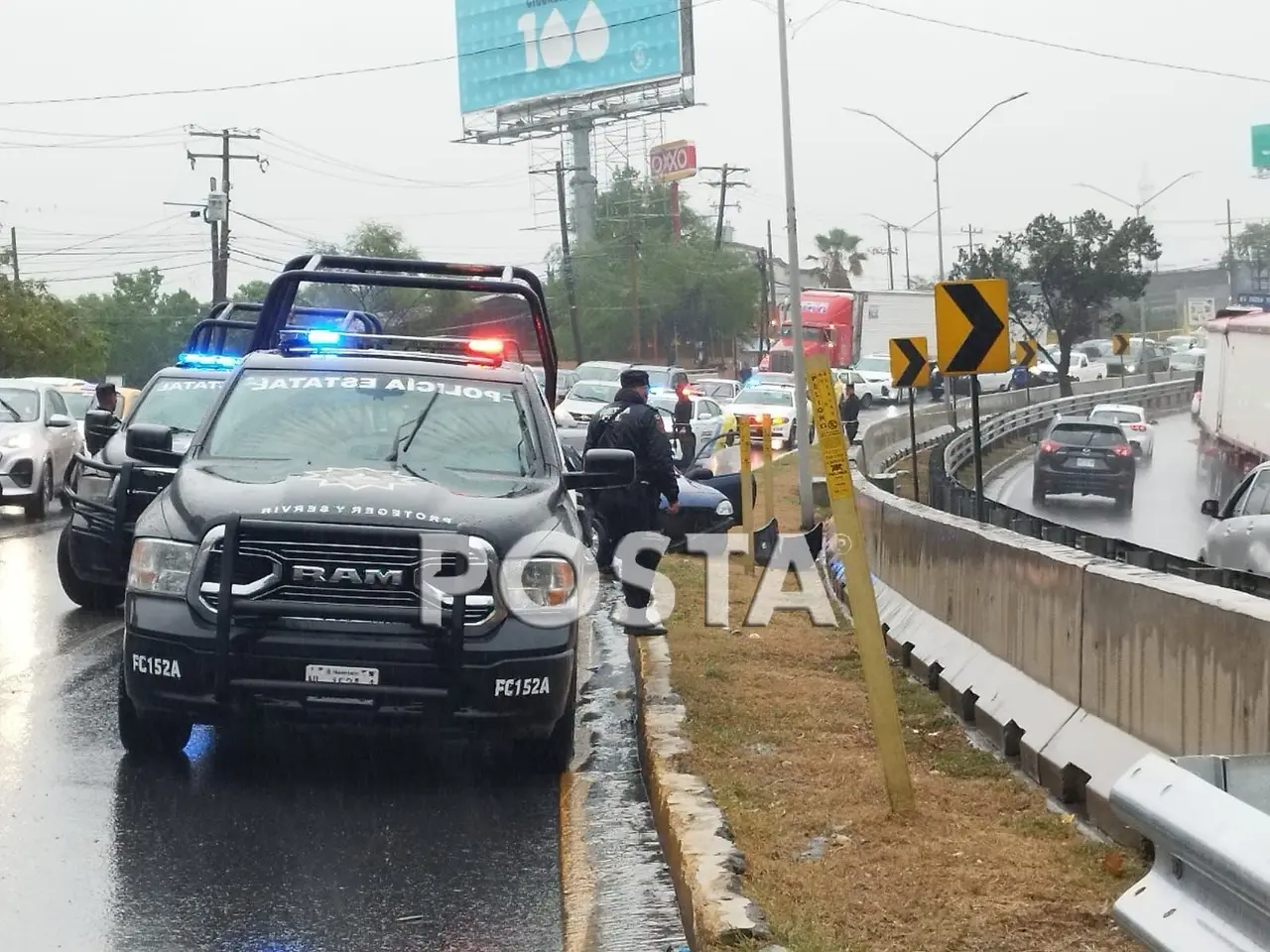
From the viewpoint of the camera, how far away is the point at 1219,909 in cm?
330

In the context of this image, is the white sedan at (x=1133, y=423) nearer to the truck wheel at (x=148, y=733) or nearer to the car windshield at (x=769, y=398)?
the car windshield at (x=769, y=398)

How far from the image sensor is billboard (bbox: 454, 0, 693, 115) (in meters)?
84.8

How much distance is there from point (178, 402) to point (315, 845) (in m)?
7.54

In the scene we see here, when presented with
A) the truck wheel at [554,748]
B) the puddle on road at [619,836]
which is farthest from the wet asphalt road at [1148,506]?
the truck wheel at [554,748]

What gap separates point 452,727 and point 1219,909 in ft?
15.0

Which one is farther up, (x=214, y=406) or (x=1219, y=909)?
(x=214, y=406)

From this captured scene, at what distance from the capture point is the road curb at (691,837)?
5078 millimetres

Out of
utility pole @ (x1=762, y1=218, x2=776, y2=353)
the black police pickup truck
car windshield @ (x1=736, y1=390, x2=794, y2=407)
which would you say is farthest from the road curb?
utility pole @ (x1=762, y1=218, x2=776, y2=353)

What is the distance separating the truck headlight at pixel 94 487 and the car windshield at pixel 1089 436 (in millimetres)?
21982

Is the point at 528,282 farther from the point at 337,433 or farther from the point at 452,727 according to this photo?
the point at 452,727

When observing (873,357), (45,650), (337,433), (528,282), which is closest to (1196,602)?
(337,433)

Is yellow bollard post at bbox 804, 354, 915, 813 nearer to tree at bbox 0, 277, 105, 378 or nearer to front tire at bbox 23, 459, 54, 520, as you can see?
front tire at bbox 23, 459, 54, 520

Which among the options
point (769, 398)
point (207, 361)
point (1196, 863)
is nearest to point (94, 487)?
point (207, 361)

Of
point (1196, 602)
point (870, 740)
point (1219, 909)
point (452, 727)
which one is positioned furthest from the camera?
point (870, 740)
